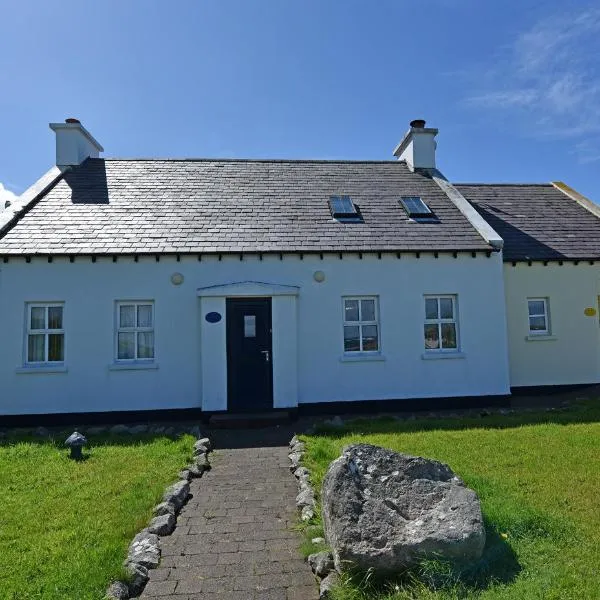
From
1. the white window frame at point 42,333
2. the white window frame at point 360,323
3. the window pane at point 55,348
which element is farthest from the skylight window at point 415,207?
the window pane at point 55,348

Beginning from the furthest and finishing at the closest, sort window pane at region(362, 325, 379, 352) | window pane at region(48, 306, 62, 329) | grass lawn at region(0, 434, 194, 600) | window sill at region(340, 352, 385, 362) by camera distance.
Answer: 1. window pane at region(362, 325, 379, 352)
2. window sill at region(340, 352, 385, 362)
3. window pane at region(48, 306, 62, 329)
4. grass lawn at region(0, 434, 194, 600)

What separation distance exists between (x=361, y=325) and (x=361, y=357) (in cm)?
79

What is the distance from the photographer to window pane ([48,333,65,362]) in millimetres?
11656

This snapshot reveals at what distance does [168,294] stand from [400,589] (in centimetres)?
898

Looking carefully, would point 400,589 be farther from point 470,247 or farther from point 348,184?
point 348,184

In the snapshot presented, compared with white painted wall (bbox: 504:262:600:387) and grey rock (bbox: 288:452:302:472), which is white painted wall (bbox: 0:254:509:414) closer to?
white painted wall (bbox: 504:262:600:387)

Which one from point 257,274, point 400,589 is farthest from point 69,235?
point 400,589

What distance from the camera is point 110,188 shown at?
14.3 m

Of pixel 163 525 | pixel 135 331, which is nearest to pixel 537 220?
pixel 135 331

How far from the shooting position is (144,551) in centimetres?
481

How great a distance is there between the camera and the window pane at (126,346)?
38.7ft

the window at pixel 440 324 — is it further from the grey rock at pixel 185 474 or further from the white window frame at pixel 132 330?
the grey rock at pixel 185 474

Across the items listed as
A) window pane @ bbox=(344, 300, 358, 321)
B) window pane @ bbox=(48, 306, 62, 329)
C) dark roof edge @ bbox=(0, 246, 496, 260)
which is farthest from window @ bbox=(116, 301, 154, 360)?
window pane @ bbox=(344, 300, 358, 321)

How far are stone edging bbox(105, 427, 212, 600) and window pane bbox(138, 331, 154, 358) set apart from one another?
15.1 ft
